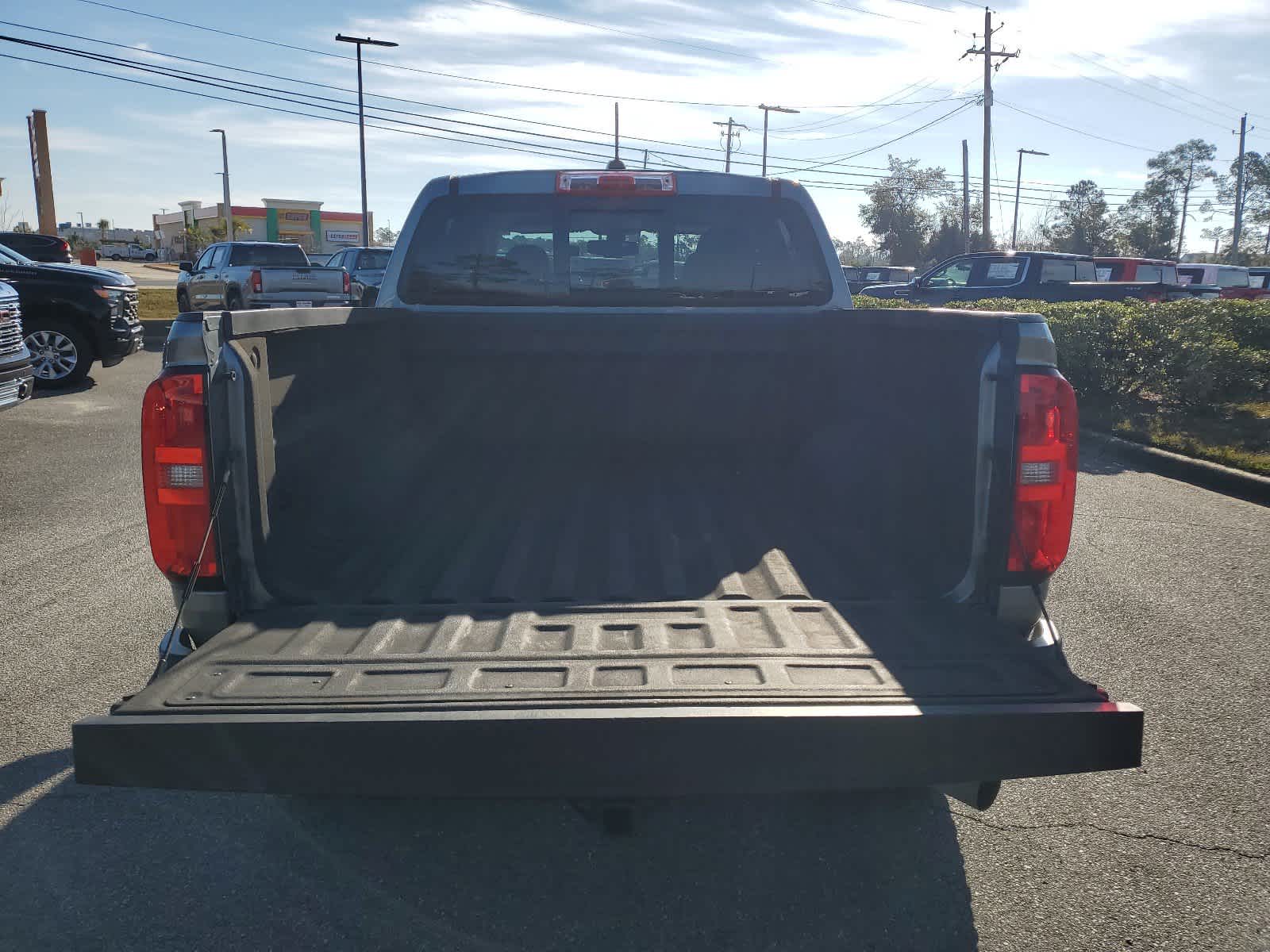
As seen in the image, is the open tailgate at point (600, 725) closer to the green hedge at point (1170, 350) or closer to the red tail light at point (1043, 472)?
the red tail light at point (1043, 472)

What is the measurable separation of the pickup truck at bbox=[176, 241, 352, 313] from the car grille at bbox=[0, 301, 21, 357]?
8.21 meters

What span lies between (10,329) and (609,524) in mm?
8360

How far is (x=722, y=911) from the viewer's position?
2.73 metres

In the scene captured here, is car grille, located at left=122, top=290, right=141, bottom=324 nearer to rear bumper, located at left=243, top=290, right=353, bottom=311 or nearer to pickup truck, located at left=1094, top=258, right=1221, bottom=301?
rear bumper, located at left=243, top=290, right=353, bottom=311

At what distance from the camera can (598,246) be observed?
15.3 ft

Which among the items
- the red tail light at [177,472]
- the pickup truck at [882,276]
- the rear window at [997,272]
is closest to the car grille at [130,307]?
the red tail light at [177,472]

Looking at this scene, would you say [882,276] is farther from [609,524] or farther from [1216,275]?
[609,524]

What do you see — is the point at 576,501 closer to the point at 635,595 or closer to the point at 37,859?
the point at 635,595

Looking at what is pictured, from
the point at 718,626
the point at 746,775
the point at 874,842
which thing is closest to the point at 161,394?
the point at 718,626

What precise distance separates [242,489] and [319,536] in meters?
0.54

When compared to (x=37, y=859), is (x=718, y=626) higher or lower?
higher

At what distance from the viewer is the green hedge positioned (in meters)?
11.0

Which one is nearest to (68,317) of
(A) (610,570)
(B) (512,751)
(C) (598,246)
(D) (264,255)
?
(D) (264,255)

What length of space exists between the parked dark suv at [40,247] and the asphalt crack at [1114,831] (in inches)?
681
